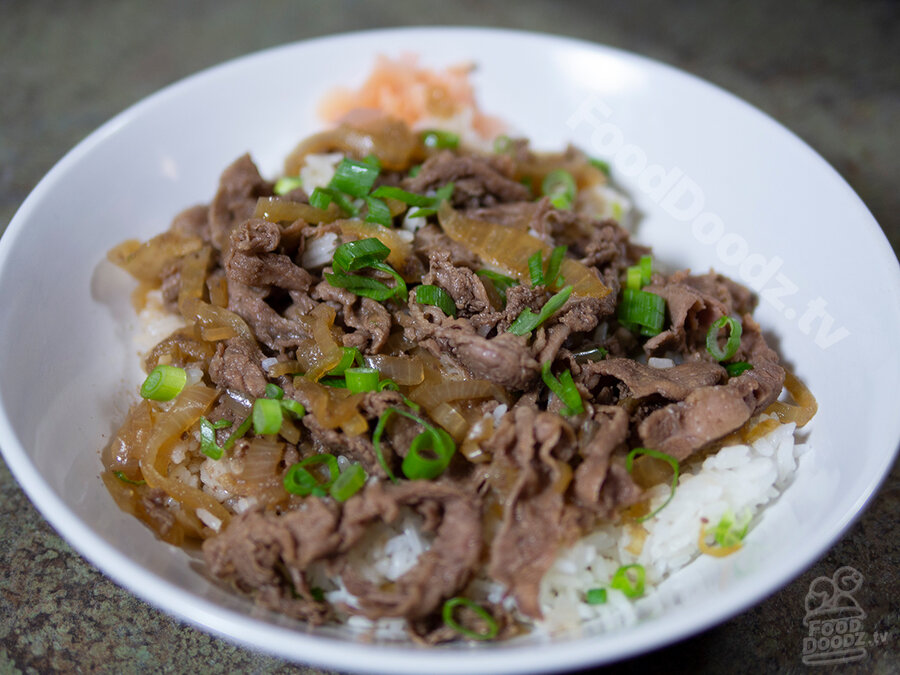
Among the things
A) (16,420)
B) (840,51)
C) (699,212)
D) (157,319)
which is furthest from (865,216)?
(840,51)

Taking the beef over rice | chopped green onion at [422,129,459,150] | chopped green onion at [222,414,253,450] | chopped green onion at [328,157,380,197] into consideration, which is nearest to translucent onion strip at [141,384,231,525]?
the beef over rice

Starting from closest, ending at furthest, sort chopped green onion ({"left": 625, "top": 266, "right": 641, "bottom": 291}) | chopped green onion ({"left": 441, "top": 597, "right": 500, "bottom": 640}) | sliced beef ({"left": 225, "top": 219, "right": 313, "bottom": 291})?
chopped green onion ({"left": 441, "top": 597, "right": 500, "bottom": 640})
sliced beef ({"left": 225, "top": 219, "right": 313, "bottom": 291})
chopped green onion ({"left": 625, "top": 266, "right": 641, "bottom": 291})

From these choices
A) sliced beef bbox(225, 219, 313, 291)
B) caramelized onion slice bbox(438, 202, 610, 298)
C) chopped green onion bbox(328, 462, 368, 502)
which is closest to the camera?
chopped green onion bbox(328, 462, 368, 502)

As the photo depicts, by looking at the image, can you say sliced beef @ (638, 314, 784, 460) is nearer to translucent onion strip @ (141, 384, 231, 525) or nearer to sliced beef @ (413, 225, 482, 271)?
sliced beef @ (413, 225, 482, 271)

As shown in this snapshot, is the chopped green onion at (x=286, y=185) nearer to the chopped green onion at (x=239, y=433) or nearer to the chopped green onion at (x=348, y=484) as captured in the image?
the chopped green onion at (x=239, y=433)

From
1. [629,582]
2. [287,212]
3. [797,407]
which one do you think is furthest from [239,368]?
[797,407]

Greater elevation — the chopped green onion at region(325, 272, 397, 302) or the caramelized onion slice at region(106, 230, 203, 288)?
the chopped green onion at region(325, 272, 397, 302)

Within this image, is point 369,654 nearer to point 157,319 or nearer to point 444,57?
point 157,319

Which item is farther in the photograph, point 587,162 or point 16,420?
point 587,162
